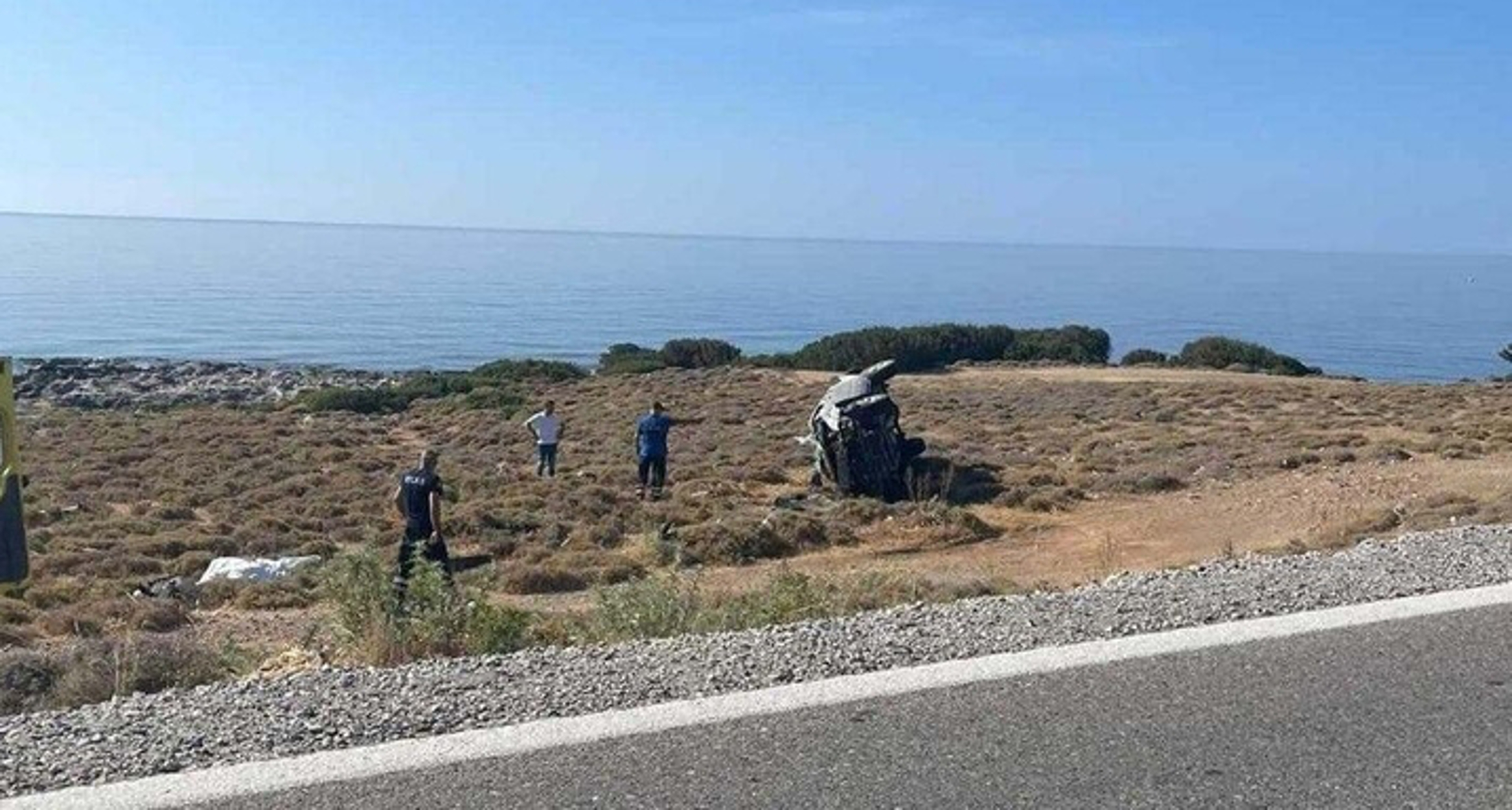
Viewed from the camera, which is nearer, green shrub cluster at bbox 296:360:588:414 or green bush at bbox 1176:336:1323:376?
green shrub cluster at bbox 296:360:588:414

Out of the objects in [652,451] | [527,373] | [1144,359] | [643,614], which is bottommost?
[527,373]

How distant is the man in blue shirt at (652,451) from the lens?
21.8 m

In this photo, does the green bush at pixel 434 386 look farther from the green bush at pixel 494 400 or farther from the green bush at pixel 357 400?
the green bush at pixel 494 400

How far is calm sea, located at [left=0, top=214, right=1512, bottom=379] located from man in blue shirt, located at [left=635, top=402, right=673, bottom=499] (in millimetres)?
44207

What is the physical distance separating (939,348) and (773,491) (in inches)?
1150

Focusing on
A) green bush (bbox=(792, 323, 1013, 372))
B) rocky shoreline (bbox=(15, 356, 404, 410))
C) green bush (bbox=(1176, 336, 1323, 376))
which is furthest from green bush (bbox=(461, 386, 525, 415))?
green bush (bbox=(1176, 336, 1323, 376))

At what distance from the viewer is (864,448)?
2205cm

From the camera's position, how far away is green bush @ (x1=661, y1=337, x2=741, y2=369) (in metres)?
54.6

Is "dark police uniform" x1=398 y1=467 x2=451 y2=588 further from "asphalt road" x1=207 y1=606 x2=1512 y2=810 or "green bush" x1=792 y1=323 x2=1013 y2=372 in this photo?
"green bush" x1=792 y1=323 x2=1013 y2=372

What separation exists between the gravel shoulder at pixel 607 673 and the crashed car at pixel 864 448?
1404 cm

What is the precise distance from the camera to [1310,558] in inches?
331

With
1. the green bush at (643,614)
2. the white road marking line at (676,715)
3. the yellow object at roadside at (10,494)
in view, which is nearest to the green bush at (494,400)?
the green bush at (643,614)

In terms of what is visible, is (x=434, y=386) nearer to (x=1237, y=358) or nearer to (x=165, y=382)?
(x=165, y=382)

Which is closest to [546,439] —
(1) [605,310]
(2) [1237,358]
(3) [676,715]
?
(3) [676,715]
